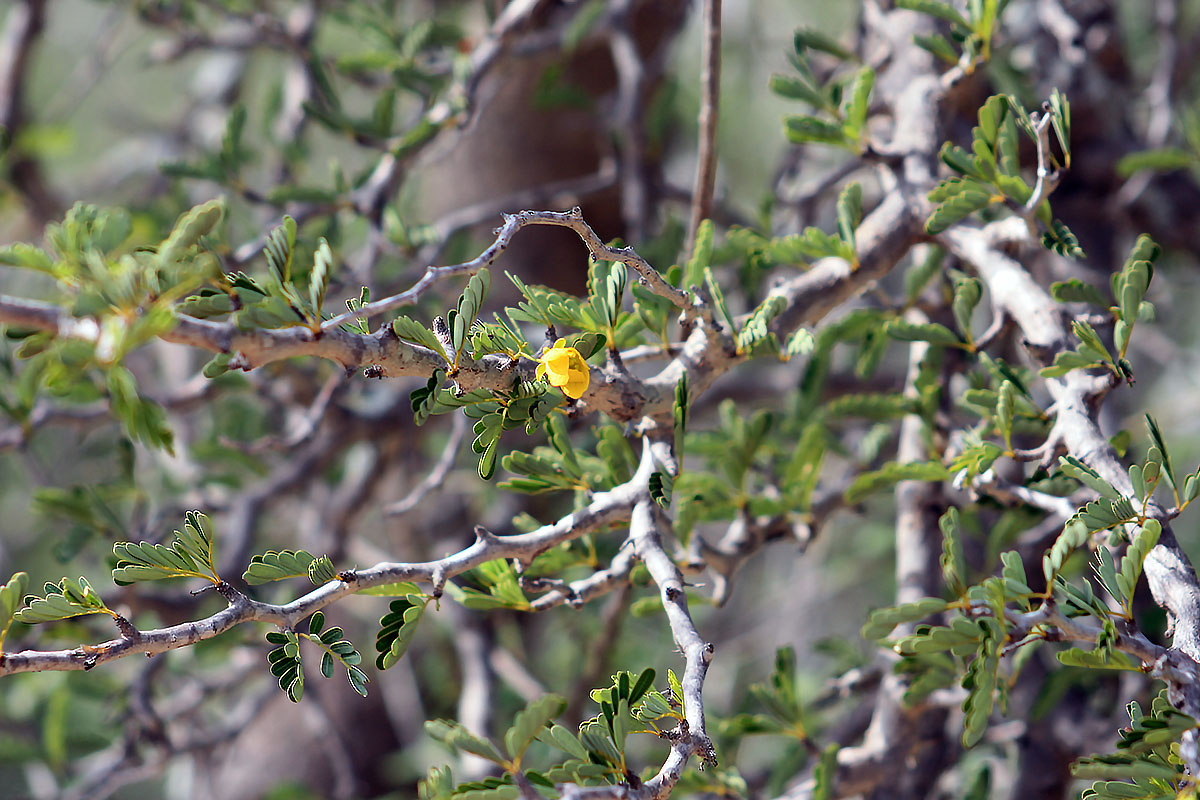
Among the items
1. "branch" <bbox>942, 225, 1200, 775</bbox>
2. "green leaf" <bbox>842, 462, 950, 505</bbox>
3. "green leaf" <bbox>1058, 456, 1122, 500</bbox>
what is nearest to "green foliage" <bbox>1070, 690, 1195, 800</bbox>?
"branch" <bbox>942, 225, 1200, 775</bbox>

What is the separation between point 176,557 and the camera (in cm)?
72

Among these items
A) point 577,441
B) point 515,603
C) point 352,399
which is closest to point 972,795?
point 515,603

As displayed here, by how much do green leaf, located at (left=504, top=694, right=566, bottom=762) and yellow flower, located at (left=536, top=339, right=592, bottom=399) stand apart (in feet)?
0.79

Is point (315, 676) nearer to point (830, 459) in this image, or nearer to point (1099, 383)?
point (830, 459)

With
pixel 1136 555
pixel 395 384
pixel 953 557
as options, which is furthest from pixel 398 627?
pixel 395 384

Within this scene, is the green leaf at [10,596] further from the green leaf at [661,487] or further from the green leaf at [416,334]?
the green leaf at [661,487]

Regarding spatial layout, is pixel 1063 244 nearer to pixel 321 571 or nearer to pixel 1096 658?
pixel 1096 658

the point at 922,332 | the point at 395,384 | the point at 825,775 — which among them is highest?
the point at 922,332

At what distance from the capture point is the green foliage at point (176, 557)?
0.71 metres

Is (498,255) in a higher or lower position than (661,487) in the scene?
higher

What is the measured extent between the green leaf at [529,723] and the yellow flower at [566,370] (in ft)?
0.79

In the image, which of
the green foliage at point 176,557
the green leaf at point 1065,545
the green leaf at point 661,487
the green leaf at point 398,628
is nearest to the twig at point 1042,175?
the green leaf at point 1065,545

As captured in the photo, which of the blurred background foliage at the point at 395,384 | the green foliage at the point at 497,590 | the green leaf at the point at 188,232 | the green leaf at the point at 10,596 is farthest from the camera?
the blurred background foliage at the point at 395,384

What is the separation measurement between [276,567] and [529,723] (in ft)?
0.79
